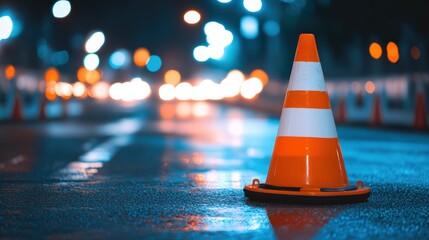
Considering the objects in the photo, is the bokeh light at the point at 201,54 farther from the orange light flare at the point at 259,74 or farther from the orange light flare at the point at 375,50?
the orange light flare at the point at 375,50

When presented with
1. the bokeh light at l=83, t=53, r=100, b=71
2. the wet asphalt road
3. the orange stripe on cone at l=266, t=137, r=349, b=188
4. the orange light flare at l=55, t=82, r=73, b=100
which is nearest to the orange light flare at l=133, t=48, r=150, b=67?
the bokeh light at l=83, t=53, r=100, b=71

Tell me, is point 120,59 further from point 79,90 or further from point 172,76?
point 79,90

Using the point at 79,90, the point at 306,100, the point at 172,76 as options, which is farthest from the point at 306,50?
the point at 172,76

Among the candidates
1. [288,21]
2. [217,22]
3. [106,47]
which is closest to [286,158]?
[288,21]

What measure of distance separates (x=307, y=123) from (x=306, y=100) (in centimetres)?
23

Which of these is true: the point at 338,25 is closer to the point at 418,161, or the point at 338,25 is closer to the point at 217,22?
the point at 418,161

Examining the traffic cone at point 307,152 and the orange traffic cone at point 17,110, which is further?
the orange traffic cone at point 17,110

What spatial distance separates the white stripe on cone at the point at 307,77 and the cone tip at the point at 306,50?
0.15 ft

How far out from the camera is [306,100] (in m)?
8.38

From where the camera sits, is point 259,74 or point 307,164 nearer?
point 307,164

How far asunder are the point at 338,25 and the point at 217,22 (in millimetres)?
87207

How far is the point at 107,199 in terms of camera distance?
324 inches

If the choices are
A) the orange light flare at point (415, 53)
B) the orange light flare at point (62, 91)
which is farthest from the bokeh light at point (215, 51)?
the orange light flare at point (415, 53)

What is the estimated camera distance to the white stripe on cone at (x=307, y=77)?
332 inches
